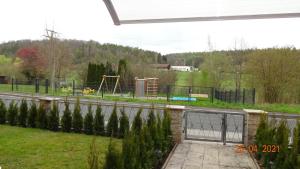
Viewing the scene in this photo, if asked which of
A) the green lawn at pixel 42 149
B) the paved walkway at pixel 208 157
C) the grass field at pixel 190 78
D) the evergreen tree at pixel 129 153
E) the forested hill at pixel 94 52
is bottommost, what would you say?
the paved walkway at pixel 208 157

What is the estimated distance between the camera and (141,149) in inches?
169

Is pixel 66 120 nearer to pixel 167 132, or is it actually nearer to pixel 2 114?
pixel 2 114

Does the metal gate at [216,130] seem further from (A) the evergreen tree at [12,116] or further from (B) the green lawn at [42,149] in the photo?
(A) the evergreen tree at [12,116]

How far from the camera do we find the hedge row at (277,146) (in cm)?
439

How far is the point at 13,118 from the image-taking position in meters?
8.30

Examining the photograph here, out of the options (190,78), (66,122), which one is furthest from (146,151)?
(190,78)

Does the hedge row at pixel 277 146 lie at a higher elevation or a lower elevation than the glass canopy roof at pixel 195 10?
lower

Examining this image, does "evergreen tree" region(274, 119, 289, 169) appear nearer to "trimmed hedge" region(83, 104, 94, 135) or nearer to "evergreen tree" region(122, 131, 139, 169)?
"evergreen tree" region(122, 131, 139, 169)

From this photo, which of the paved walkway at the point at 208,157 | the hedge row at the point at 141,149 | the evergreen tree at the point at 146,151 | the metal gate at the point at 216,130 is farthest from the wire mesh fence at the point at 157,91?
the evergreen tree at the point at 146,151

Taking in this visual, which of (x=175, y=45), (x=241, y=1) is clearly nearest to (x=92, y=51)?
(x=175, y=45)

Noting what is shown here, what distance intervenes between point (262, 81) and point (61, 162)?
14.4 metres

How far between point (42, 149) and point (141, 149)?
2.51m

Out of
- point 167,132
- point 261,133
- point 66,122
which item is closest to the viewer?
point 261,133

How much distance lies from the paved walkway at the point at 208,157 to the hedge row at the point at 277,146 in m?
0.30
